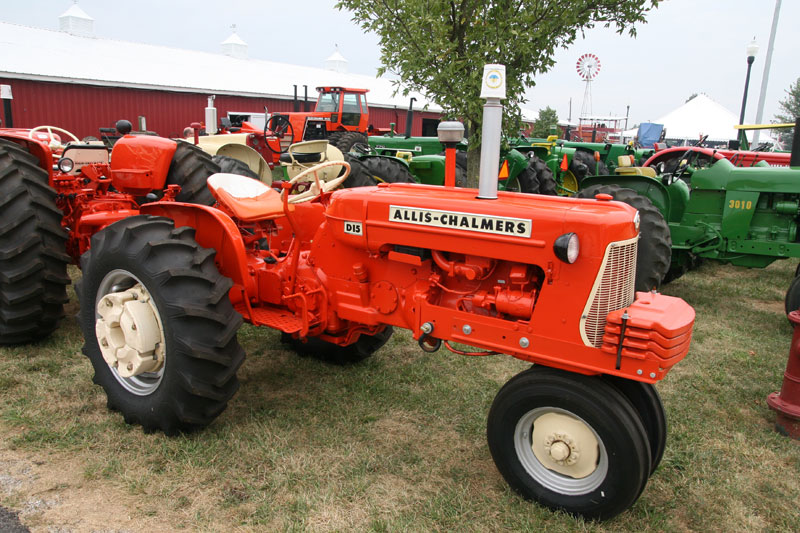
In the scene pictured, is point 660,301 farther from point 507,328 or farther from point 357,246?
point 357,246

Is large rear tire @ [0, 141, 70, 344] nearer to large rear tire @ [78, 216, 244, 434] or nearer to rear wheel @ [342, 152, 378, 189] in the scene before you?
large rear tire @ [78, 216, 244, 434]

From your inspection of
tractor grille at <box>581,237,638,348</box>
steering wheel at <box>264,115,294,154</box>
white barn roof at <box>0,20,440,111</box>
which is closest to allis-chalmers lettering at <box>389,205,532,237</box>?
tractor grille at <box>581,237,638,348</box>

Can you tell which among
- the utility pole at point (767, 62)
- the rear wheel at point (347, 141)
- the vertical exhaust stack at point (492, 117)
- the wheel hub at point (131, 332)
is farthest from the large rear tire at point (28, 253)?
the utility pole at point (767, 62)

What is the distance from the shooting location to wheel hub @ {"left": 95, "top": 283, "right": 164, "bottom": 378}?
10.5 ft

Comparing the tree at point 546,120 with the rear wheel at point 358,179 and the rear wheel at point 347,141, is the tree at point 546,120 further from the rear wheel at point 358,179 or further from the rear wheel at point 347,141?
the rear wheel at point 358,179

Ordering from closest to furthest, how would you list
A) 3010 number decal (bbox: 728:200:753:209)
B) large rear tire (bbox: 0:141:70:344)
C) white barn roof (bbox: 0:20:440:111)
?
large rear tire (bbox: 0:141:70:344) → 3010 number decal (bbox: 728:200:753:209) → white barn roof (bbox: 0:20:440:111)

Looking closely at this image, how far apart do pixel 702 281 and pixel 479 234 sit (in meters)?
5.81

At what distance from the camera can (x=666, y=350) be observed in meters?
2.43

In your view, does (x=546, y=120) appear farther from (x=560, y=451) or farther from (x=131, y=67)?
(x=560, y=451)

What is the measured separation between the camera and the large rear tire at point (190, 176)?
4996 mm

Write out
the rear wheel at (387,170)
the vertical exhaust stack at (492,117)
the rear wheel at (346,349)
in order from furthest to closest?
1. the rear wheel at (387,170)
2. the rear wheel at (346,349)
3. the vertical exhaust stack at (492,117)

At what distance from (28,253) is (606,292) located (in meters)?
3.78

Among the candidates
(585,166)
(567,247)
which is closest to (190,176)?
(567,247)

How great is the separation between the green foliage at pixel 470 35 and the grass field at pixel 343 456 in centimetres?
302
